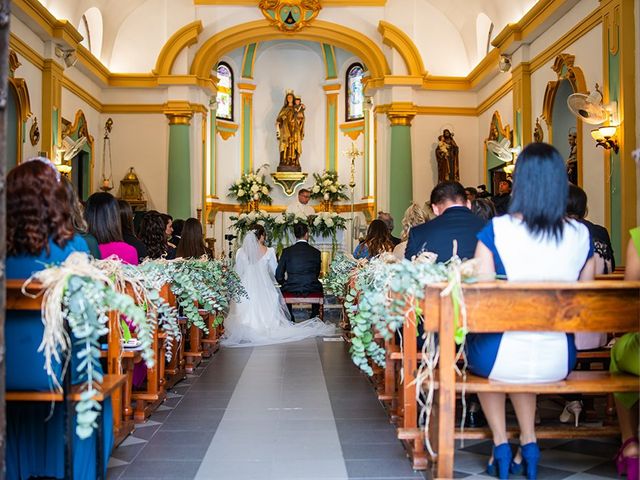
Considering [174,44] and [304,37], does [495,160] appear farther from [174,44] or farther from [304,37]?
[174,44]

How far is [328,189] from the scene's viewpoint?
703 inches

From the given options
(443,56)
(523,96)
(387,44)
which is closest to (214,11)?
(387,44)

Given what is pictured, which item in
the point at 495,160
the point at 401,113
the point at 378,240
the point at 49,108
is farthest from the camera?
the point at 401,113

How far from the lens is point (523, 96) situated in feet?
39.1

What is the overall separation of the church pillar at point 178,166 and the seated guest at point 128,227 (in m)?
8.91

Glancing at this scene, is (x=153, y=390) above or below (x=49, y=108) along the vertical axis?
below

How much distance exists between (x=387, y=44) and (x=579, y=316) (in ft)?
40.9

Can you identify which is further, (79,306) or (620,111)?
(620,111)

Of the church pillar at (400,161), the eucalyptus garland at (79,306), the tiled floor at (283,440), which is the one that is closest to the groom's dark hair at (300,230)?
the tiled floor at (283,440)

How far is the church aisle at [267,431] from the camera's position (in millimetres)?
3898

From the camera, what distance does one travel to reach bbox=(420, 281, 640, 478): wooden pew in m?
3.21

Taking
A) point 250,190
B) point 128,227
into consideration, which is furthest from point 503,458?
point 250,190

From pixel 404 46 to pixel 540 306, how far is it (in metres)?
12.3

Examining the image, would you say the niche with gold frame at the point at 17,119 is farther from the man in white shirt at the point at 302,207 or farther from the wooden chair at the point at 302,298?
the man in white shirt at the point at 302,207
